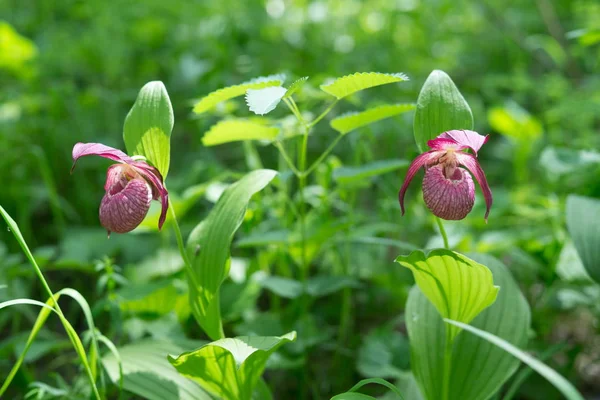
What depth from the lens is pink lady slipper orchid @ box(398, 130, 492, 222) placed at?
81cm

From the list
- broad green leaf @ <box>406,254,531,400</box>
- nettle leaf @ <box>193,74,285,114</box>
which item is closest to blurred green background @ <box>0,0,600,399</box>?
broad green leaf @ <box>406,254,531,400</box>

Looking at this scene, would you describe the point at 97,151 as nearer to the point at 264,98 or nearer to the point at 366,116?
the point at 264,98

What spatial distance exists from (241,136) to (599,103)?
1079 mm

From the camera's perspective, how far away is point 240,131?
108cm

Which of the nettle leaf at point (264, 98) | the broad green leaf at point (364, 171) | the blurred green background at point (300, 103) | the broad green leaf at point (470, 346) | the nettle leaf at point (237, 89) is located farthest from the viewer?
the blurred green background at point (300, 103)

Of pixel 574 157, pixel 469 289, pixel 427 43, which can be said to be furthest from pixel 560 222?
pixel 427 43

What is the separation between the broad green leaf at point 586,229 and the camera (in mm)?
1097

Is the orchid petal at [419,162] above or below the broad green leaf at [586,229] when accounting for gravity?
above

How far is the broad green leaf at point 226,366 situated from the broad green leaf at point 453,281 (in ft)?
0.77

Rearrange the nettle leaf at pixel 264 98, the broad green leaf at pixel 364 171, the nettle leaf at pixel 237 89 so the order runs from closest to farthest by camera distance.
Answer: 1. the nettle leaf at pixel 264 98
2. the nettle leaf at pixel 237 89
3. the broad green leaf at pixel 364 171

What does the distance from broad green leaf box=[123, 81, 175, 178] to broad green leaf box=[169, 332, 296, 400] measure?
33cm

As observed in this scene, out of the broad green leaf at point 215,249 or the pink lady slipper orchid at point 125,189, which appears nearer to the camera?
the pink lady slipper orchid at point 125,189

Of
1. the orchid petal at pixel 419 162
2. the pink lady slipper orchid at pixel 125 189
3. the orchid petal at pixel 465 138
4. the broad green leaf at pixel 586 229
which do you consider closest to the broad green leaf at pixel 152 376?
the pink lady slipper orchid at pixel 125 189

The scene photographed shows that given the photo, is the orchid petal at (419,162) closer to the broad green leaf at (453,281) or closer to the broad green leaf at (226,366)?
the broad green leaf at (453,281)
